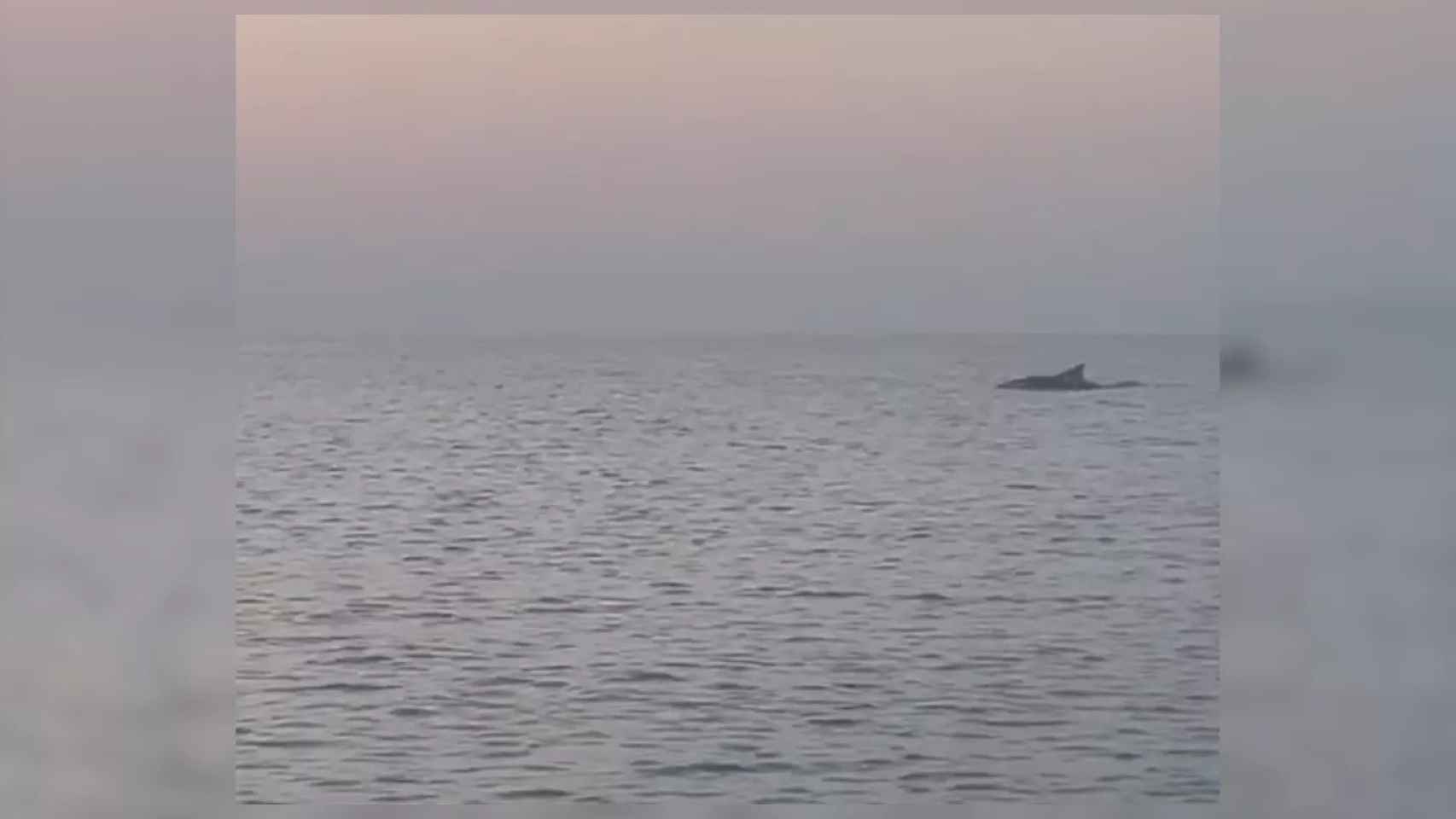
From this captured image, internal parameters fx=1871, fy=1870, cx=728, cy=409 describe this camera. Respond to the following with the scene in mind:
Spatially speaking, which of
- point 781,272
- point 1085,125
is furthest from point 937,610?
point 1085,125

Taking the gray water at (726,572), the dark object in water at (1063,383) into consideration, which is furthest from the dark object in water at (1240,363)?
the dark object in water at (1063,383)

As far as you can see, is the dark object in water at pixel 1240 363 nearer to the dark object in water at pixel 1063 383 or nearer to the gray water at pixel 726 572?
the gray water at pixel 726 572

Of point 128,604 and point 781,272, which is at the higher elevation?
point 781,272

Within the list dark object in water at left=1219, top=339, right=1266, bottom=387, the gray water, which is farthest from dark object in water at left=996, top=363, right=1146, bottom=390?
dark object in water at left=1219, top=339, right=1266, bottom=387

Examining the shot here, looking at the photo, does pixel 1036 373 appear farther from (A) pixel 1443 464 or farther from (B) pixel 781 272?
(A) pixel 1443 464

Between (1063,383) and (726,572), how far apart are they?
0.86 meters

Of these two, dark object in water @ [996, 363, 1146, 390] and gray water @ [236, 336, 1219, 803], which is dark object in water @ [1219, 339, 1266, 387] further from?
dark object in water @ [996, 363, 1146, 390]

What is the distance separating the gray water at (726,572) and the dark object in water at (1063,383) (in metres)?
0.02

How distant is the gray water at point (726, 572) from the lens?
417 cm

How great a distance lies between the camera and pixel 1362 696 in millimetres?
4164

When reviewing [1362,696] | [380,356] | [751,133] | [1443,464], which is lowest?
[1362,696]

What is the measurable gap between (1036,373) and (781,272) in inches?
24.2

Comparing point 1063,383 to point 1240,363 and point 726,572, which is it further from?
point 726,572

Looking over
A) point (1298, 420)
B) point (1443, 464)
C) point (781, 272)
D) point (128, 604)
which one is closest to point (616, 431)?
point (781, 272)
